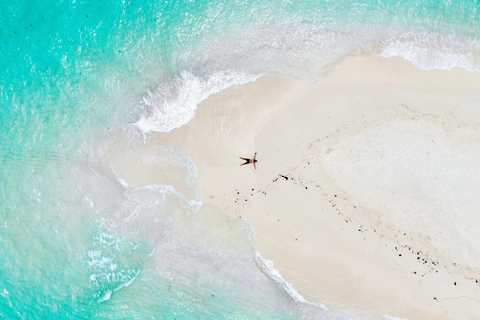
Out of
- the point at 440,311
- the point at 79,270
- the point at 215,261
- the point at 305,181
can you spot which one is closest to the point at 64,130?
the point at 79,270

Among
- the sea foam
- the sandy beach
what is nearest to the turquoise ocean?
the sea foam

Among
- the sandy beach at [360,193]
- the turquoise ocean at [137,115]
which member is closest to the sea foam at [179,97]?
the turquoise ocean at [137,115]

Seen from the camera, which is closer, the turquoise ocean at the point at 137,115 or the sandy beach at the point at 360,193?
the sandy beach at the point at 360,193

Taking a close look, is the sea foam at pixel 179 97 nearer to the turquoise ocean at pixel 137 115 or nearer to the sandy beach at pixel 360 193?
the turquoise ocean at pixel 137 115

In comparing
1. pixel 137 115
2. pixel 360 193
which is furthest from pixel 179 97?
pixel 360 193

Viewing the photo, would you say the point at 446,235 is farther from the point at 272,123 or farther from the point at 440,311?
the point at 272,123
